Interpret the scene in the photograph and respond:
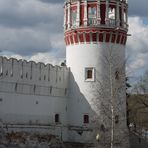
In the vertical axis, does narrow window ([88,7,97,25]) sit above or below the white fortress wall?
above

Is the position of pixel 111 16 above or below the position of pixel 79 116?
above

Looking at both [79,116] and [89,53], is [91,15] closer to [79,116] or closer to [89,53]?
[89,53]

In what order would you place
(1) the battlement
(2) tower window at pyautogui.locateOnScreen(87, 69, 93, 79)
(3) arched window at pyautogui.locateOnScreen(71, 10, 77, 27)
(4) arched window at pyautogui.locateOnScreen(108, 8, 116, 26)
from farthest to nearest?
(3) arched window at pyautogui.locateOnScreen(71, 10, 77, 27), (4) arched window at pyautogui.locateOnScreen(108, 8, 116, 26), (2) tower window at pyautogui.locateOnScreen(87, 69, 93, 79), (1) the battlement

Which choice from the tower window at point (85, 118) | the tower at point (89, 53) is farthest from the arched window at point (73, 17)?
the tower window at point (85, 118)

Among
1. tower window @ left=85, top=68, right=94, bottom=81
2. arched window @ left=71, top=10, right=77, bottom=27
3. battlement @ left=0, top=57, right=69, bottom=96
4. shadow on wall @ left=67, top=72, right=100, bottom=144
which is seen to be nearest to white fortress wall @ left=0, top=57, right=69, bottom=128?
battlement @ left=0, top=57, right=69, bottom=96

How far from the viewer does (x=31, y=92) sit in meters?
36.3

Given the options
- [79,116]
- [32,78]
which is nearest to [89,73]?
[79,116]

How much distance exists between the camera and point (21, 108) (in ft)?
116

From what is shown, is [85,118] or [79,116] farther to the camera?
[79,116]

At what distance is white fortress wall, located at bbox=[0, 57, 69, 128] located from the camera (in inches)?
1348

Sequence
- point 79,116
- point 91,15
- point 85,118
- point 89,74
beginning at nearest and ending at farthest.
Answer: point 85,118 < point 79,116 < point 89,74 < point 91,15

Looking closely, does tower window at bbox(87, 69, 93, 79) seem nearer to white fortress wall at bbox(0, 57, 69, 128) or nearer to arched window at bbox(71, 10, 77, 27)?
Answer: white fortress wall at bbox(0, 57, 69, 128)

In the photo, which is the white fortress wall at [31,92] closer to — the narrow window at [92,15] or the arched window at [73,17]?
the arched window at [73,17]

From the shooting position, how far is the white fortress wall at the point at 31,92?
3425 centimetres
